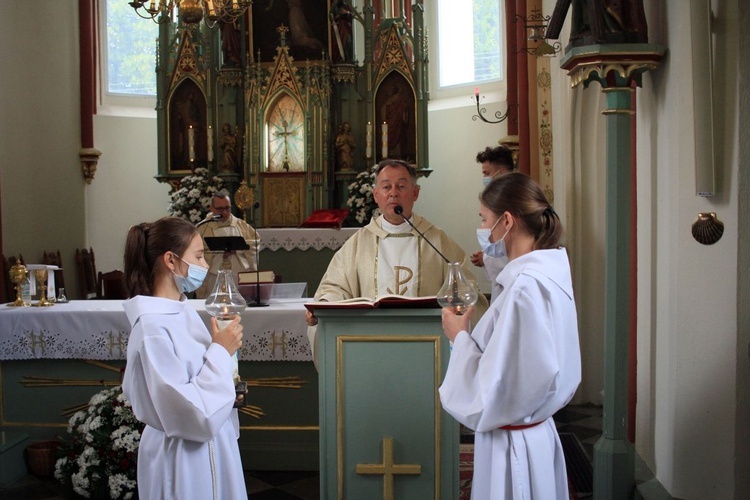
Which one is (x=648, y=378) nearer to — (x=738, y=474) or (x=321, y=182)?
(x=738, y=474)

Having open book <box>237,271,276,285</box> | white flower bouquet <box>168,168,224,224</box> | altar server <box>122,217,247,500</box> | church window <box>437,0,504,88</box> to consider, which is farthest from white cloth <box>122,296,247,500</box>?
church window <box>437,0,504,88</box>

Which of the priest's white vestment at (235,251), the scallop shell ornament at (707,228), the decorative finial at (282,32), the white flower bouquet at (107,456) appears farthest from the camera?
the decorative finial at (282,32)

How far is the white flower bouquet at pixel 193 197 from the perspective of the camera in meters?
11.1

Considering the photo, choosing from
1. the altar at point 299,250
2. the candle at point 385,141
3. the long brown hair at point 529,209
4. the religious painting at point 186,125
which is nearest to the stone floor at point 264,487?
the long brown hair at point 529,209

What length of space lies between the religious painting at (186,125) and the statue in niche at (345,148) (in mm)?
1900

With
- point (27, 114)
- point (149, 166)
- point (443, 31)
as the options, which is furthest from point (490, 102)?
point (27, 114)

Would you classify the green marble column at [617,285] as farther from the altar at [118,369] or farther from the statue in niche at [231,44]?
the statue in niche at [231,44]

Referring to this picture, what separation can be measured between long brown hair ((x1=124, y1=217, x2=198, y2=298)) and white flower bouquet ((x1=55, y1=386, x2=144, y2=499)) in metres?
2.20

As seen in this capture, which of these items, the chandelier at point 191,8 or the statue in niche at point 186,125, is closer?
the chandelier at point 191,8

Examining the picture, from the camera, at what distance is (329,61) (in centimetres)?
1174

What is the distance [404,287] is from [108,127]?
953 centimetres

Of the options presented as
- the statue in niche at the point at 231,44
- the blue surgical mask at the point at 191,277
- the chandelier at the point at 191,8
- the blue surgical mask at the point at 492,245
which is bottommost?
the blue surgical mask at the point at 191,277

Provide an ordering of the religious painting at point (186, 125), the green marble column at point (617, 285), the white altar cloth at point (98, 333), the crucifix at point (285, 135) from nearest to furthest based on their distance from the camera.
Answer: the green marble column at point (617, 285) → the white altar cloth at point (98, 333) → the crucifix at point (285, 135) → the religious painting at point (186, 125)

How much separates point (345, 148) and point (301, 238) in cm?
207
